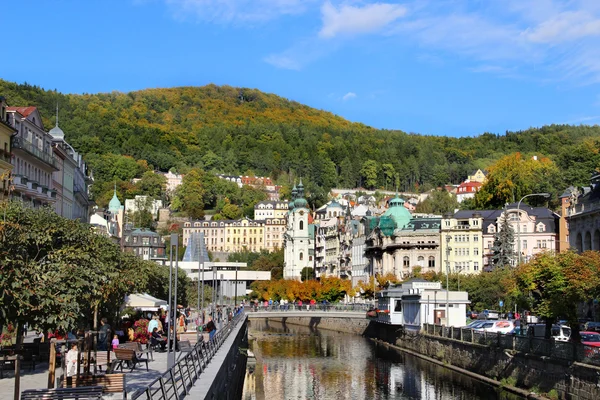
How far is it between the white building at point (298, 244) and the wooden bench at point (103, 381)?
158 meters

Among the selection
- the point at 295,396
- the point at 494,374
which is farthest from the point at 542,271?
the point at 295,396

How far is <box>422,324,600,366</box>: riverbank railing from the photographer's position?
33.6 m

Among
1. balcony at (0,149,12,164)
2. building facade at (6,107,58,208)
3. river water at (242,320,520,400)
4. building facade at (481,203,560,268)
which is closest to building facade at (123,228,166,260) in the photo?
building facade at (481,203,560,268)

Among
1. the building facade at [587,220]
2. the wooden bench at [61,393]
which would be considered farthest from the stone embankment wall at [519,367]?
the building facade at [587,220]

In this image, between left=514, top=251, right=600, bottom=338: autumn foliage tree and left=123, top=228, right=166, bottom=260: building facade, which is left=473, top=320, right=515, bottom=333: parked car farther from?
left=123, top=228, right=166, bottom=260: building facade

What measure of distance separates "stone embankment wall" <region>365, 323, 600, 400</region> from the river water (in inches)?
35.6

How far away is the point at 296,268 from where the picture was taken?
590 ft

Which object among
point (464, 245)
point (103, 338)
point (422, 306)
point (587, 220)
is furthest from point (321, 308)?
point (103, 338)

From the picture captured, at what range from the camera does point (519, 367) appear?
137 feet

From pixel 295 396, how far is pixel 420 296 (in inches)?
1049

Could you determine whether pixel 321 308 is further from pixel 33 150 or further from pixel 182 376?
pixel 182 376

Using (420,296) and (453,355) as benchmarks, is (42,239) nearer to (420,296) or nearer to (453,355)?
(453,355)

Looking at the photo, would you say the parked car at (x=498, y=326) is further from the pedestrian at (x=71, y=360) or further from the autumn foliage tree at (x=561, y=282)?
the pedestrian at (x=71, y=360)

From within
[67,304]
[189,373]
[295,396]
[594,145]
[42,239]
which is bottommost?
[295,396]
